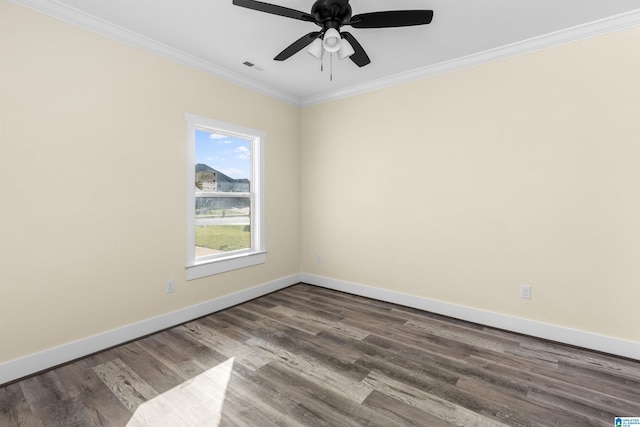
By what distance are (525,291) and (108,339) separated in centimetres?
380

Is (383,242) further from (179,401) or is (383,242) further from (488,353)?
(179,401)

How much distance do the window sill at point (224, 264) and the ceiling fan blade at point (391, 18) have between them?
106 inches

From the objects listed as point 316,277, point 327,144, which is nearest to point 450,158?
point 327,144

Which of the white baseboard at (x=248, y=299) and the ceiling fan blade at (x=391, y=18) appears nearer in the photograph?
the ceiling fan blade at (x=391, y=18)

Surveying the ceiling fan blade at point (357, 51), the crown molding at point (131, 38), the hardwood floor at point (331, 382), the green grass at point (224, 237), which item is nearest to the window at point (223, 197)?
the green grass at point (224, 237)

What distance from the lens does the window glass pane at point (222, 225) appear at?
328 cm

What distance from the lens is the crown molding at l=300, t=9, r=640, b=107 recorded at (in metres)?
2.31

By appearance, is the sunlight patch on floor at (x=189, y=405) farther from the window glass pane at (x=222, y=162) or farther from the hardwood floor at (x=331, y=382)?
the window glass pane at (x=222, y=162)

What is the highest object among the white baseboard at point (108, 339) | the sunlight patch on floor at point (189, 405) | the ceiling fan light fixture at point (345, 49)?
the ceiling fan light fixture at point (345, 49)

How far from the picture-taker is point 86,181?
→ 7.70 ft

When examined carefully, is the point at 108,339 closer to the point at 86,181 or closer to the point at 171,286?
the point at 171,286

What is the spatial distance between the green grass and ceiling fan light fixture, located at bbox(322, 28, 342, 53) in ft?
7.63

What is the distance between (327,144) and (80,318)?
328cm

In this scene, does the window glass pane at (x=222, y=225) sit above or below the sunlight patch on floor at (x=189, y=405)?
above
